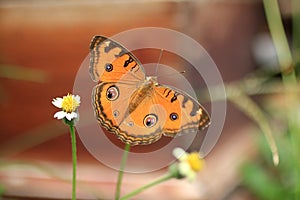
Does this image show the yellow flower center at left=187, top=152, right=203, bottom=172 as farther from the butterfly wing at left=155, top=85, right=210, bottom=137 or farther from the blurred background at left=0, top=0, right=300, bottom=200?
the blurred background at left=0, top=0, right=300, bottom=200

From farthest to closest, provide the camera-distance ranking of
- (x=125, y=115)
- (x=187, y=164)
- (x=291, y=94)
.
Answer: (x=291, y=94) < (x=187, y=164) < (x=125, y=115)

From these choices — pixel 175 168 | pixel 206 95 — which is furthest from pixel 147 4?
pixel 175 168

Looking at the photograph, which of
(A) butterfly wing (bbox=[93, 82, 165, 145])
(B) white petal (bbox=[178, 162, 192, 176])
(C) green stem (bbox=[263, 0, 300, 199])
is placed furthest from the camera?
(C) green stem (bbox=[263, 0, 300, 199])

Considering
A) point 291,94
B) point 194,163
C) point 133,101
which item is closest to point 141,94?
point 133,101

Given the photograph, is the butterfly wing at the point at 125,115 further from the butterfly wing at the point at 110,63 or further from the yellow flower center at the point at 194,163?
the yellow flower center at the point at 194,163

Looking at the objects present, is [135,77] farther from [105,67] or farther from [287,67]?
[287,67]

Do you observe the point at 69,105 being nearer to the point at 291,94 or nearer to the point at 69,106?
the point at 69,106

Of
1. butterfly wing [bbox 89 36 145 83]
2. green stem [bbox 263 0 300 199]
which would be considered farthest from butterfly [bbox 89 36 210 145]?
green stem [bbox 263 0 300 199]

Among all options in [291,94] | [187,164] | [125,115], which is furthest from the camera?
[291,94]

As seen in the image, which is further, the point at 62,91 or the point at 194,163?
the point at 62,91
